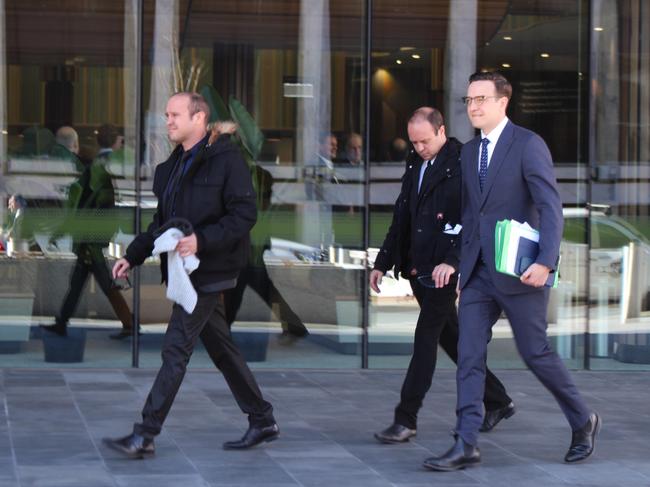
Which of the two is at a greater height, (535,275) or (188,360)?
(535,275)

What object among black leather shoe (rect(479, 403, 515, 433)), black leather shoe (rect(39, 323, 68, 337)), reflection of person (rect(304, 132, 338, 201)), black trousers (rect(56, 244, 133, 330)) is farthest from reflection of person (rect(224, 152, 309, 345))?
black leather shoe (rect(479, 403, 515, 433))

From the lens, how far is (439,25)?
1030 centimetres

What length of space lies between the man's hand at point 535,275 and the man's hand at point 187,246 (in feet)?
5.04

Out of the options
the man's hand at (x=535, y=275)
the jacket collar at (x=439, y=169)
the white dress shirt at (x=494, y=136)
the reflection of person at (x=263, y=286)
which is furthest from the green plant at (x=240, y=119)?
the man's hand at (x=535, y=275)

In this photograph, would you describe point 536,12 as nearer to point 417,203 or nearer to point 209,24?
point 209,24

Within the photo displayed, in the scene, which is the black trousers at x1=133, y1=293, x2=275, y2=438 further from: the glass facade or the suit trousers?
the glass facade

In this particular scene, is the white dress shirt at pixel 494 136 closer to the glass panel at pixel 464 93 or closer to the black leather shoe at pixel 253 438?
the black leather shoe at pixel 253 438

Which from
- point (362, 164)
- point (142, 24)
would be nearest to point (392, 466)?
point (362, 164)

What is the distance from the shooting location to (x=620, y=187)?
10.4 m

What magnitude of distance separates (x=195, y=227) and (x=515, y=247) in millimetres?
1539

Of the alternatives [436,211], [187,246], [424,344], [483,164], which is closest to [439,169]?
[436,211]

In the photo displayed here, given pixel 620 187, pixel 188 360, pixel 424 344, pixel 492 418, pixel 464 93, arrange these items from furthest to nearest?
pixel 620 187, pixel 464 93, pixel 492 418, pixel 424 344, pixel 188 360

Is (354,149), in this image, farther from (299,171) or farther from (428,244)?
(428,244)

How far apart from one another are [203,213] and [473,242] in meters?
1.31
